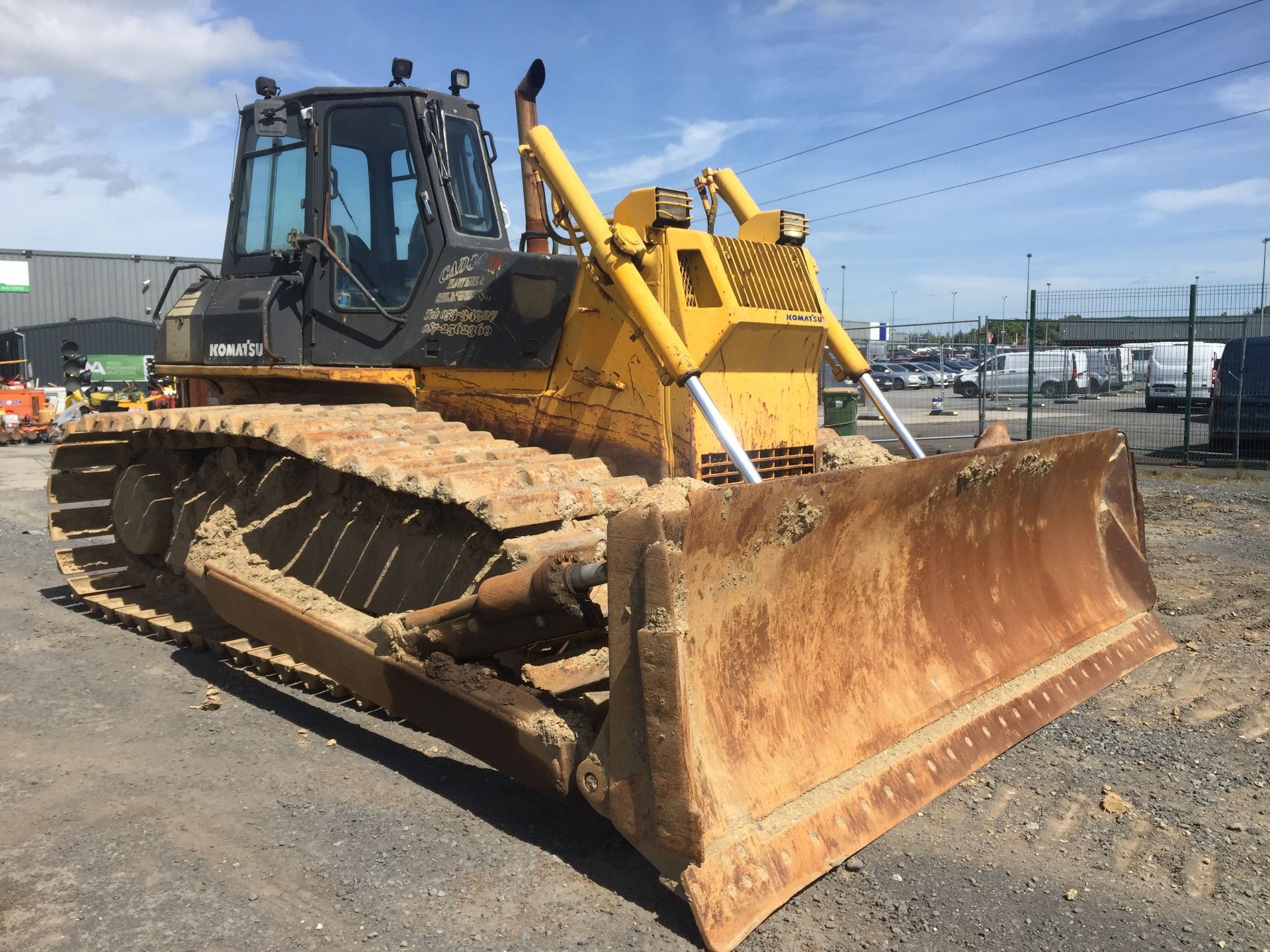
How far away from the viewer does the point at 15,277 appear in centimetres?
3509

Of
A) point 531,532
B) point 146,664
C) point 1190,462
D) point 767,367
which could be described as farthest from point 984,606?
point 1190,462

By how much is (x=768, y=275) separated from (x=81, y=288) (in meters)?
37.6

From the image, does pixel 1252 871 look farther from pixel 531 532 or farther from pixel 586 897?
pixel 531 532

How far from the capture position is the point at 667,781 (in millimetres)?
2871

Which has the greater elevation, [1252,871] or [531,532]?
[531,532]

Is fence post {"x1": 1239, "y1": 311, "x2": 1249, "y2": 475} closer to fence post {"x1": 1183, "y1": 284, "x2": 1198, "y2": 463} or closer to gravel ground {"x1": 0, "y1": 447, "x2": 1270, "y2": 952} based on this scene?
fence post {"x1": 1183, "y1": 284, "x2": 1198, "y2": 463}

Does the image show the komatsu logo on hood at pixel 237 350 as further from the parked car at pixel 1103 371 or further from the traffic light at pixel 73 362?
the parked car at pixel 1103 371

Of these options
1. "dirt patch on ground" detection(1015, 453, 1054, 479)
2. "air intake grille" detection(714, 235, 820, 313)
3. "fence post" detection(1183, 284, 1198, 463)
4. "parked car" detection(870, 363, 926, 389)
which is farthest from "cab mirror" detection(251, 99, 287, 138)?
"parked car" detection(870, 363, 926, 389)

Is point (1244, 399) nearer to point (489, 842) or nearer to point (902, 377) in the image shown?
point (489, 842)

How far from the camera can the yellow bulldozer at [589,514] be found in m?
3.16

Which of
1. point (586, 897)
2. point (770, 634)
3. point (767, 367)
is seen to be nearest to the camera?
point (586, 897)

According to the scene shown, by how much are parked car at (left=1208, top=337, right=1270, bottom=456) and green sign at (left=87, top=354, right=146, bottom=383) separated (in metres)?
27.0

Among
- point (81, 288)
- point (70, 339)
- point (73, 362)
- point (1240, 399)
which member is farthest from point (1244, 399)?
point (81, 288)

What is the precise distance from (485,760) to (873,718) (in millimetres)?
1358
